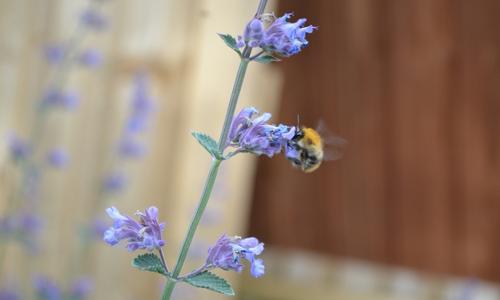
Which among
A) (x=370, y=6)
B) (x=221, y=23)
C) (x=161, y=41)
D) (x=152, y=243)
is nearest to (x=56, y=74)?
(x=161, y=41)

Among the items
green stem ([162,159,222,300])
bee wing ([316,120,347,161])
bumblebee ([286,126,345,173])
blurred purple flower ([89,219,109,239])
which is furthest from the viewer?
blurred purple flower ([89,219,109,239])

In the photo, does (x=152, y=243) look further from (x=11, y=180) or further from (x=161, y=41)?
(x=161, y=41)

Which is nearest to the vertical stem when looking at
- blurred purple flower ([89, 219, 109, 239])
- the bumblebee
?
the bumblebee

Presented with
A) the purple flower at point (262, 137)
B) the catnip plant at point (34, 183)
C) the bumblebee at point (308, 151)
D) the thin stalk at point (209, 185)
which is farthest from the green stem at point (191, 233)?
the catnip plant at point (34, 183)

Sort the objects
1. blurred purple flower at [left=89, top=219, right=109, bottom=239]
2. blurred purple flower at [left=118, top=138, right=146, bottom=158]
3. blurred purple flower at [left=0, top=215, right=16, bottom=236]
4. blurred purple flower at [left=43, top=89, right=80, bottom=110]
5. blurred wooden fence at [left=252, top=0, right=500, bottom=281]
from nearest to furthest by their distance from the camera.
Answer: blurred purple flower at [left=0, top=215, right=16, bottom=236], blurred purple flower at [left=43, top=89, right=80, bottom=110], blurred purple flower at [left=89, top=219, right=109, bottom=239], blurred purple flower at [left=118, top=138, right=146, bottom=158], blurred wooden fence at [left=252, top=0, right=500, bottom=281]

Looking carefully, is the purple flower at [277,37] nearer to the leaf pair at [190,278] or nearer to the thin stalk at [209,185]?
the thin stalk at [209,185]

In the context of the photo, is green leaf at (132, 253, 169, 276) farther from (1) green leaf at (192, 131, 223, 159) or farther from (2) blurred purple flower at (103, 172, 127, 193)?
(2) blurred purple flower at (103, 172, 127, 193)
